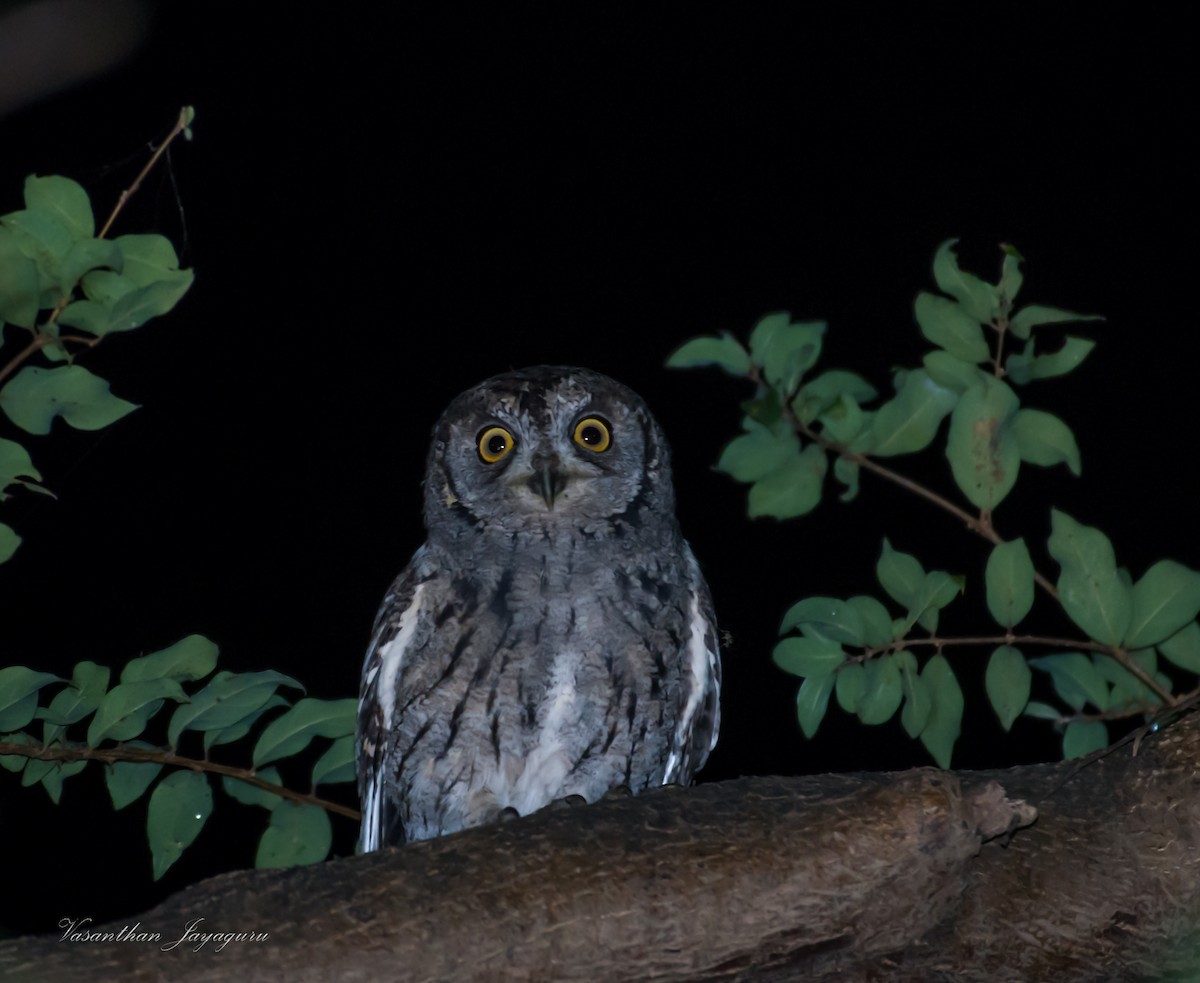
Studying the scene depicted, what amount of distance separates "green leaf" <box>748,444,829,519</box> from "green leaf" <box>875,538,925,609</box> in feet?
0.38

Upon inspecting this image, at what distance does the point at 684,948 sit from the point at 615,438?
103cm

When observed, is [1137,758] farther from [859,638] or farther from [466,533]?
[466,533]

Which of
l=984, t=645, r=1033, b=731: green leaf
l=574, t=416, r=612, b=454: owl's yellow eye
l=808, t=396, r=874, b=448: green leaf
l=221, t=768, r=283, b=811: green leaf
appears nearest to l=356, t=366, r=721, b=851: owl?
l=574, t=416, r=612, b=454: owl's yellow eye

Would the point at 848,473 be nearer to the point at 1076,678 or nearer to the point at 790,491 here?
the point at 790,491

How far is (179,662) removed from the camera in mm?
1369

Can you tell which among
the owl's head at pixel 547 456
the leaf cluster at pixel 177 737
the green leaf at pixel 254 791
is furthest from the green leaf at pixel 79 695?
the owl's head at pixel 547 456

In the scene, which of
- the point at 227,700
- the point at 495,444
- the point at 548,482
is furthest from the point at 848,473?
the point at 227,700

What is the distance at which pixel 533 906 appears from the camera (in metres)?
1.20

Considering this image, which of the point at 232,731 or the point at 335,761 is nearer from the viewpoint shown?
the point at 232,731

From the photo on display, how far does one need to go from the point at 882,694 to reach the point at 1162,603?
339 mm

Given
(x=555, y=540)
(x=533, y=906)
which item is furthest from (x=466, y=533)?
(x=533, y=906)

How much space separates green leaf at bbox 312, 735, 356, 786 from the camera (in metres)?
1.62

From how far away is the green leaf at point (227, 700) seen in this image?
141 centimetres

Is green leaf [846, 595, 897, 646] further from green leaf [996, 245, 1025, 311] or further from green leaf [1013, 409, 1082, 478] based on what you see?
green leaf [996, 245, 1025, 311]
